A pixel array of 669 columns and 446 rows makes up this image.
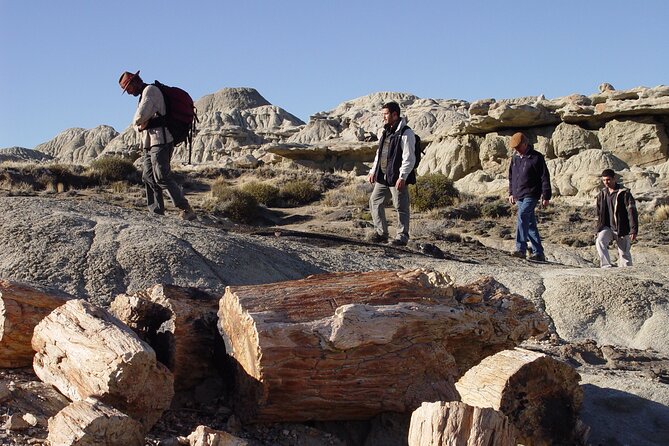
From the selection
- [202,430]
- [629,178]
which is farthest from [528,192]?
[629,178]

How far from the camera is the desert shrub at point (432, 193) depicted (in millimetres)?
21469

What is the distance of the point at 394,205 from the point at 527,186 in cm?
196

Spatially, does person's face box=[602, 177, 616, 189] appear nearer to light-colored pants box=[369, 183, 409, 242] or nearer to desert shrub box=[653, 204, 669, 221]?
light-colored pants box=[369, 183, 409, 242]

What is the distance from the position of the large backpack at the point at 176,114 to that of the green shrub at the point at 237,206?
26.6 feet

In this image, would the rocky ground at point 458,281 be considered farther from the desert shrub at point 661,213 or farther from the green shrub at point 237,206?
the desert shrub at point 661,213

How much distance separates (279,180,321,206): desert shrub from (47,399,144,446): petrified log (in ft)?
57.9

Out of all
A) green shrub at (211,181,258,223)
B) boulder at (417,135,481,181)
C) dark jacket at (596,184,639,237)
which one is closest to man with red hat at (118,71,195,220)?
dark jacket at (596,184,639,237)

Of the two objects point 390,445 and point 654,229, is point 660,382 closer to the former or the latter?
point 390,445

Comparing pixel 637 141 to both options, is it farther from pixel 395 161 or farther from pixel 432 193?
pixel 395 161

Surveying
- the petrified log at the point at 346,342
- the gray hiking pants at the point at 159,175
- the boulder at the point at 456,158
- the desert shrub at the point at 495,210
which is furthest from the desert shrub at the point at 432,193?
the petrified log at the point at 346,342

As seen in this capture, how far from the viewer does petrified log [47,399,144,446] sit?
139 inches

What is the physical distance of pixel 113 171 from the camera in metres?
21.7

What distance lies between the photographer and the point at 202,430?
376 cm

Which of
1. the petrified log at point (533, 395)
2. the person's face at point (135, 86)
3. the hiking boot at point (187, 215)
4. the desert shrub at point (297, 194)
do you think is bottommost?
the petrified log at point (533, 395)
